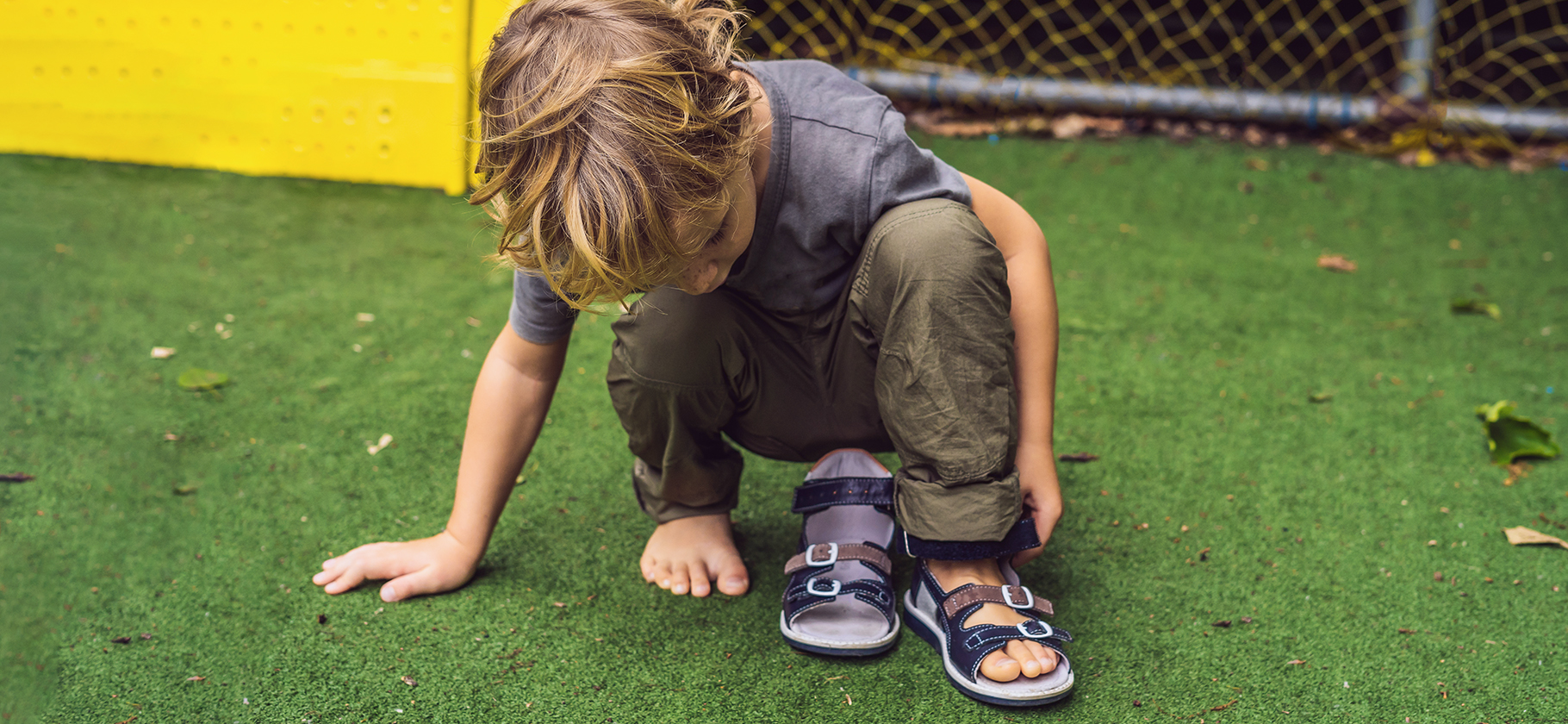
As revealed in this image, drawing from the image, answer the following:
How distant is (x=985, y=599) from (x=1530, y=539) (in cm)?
78

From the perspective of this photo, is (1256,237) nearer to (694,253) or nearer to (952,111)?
(952,111)

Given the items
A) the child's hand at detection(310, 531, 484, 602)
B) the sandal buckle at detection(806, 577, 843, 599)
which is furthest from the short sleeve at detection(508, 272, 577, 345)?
the sandal buckle at detection(806, 577, 843, 599)

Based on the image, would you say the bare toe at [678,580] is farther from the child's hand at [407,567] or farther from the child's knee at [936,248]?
the child's knee at [936,248]

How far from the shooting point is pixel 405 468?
1499mm

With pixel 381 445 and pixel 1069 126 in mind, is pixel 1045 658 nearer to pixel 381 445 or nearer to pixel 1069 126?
pixel 381 445

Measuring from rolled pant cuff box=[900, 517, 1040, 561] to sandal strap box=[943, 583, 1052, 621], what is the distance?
40 millimetres

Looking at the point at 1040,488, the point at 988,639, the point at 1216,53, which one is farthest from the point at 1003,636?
the point at 1216,53

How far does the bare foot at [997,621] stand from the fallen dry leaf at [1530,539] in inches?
27.9

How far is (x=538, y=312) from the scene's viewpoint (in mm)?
1125

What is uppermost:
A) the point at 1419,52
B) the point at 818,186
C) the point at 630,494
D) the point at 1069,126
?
the point at 818,186

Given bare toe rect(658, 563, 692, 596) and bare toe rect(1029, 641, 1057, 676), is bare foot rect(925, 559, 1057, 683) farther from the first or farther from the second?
bare toe rect(658, 563, 692, 596)

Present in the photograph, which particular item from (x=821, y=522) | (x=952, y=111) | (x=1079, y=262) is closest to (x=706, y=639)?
(x=821, y=522)

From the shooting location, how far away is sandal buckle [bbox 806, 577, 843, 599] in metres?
1.15

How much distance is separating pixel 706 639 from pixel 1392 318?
158 centimetres
